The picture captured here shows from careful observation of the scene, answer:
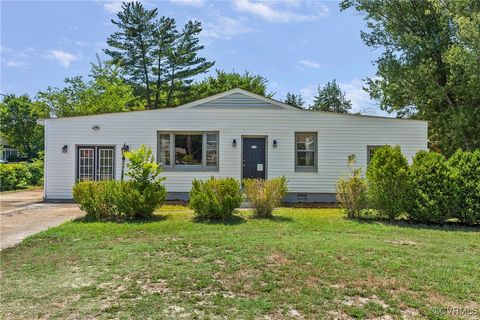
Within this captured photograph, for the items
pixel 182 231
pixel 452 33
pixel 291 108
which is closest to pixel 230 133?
pixel 291 108

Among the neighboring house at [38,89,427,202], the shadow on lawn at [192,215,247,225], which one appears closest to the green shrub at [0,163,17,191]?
the neighboring house at [38,89,427,202]

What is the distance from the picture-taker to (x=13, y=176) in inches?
738

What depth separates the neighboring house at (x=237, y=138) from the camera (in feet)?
43.0

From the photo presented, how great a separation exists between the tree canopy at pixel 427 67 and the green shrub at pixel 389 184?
8654 millimetres

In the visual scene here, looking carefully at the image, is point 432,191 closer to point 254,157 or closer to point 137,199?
point 254,157

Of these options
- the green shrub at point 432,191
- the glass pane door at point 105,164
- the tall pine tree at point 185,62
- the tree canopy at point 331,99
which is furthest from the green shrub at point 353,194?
the tree canopy at point 331,99

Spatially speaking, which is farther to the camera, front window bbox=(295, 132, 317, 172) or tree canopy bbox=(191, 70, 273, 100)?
tree canopy bbox=(191, 70, 273, 100)

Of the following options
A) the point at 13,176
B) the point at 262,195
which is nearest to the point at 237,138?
the point at 262,195

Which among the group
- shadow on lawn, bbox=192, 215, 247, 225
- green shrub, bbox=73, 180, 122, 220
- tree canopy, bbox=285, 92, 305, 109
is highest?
tree canopy, bbox=285, 92, 305, 109

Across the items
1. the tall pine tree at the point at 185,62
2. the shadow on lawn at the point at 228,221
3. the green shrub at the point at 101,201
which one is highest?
the tall pine tree at the point at 185,62

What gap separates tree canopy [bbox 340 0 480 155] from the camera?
16.2m

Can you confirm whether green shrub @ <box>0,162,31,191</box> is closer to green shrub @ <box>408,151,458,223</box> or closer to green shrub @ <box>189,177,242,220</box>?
green shrub @ <box>189,177,242,220</box>

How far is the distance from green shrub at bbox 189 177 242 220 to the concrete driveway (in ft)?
10.5

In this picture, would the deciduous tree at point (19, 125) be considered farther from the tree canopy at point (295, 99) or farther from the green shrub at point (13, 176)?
the tree canopy at point (295, 99)
